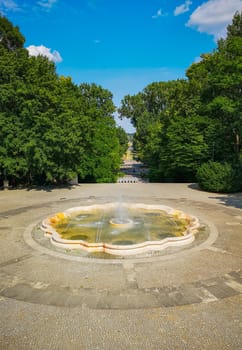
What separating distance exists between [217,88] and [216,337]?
22.2m

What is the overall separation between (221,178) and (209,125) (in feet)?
23.4

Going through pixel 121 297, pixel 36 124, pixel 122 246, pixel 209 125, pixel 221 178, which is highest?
pixel 209 125

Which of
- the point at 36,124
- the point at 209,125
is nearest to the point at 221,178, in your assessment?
the point at 209,125

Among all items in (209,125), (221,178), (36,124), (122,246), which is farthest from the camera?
(209,125)

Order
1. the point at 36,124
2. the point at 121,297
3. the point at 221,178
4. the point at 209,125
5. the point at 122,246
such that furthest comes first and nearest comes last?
the point at 209,125 → the point at 221,178 → the point at 36,124 → the point at 122,246 → the point at 121,297

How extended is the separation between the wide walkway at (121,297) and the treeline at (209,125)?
1042cm

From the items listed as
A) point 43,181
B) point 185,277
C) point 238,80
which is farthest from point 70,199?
point 238,80

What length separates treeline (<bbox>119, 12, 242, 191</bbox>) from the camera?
19.2 m

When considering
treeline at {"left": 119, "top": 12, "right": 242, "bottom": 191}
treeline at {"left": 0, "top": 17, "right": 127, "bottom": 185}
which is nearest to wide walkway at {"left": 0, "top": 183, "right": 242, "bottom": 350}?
treeline at {"left": 0, "top": 17, "right": 127, "bottom": 185}

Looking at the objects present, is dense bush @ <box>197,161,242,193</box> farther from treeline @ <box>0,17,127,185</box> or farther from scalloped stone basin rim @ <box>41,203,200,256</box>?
treeline @ <box>0,17,127,185</box>

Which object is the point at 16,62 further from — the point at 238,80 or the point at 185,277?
the point at 185,277

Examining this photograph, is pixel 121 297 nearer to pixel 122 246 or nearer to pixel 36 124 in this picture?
pixel 122 246

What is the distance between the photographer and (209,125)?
23.7 m

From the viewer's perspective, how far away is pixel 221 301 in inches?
219
